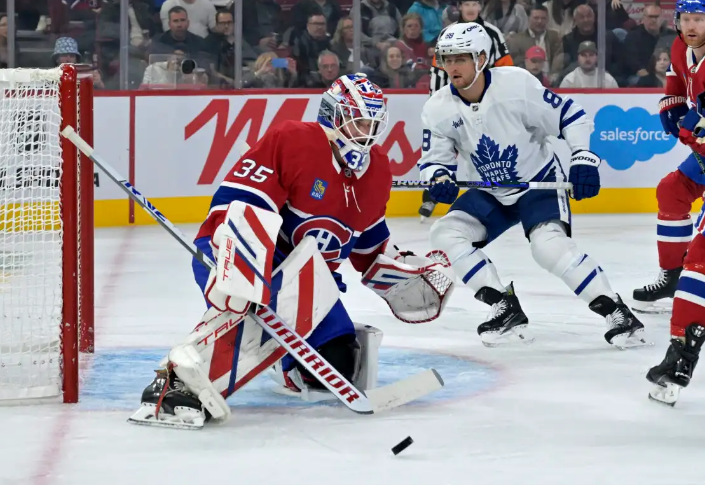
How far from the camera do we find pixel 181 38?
705 centimetres

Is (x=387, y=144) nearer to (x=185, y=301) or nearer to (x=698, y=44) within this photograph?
(x=185, y=301)

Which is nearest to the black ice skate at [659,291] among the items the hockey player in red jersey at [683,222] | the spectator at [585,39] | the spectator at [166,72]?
the hockey player in red jersey at [683,222]

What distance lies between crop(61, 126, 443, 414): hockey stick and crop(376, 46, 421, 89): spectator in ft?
15.1

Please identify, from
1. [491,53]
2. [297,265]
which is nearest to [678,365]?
[297,265]

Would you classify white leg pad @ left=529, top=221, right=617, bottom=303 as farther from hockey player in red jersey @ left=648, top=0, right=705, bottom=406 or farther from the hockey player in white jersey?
hockey player in red jersey @ left=648, top=0, right=705, bottom=406

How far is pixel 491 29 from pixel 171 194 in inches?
75.2

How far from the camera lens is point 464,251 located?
4.05 metres

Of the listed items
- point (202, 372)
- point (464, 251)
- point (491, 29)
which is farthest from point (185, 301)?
point (491, 29)

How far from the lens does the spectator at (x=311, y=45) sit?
24.1ft

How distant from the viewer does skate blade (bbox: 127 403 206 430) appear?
9.25ft

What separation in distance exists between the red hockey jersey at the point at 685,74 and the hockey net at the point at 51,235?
1872mm

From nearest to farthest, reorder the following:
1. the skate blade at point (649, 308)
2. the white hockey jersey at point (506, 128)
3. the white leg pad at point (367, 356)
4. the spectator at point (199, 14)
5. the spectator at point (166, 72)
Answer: the white leg pad at point (367, 356) → the white hockey jersey at point (506, 128) → the skate blade at point (649, 308) → the spectator at point (166, 72) → the spectator at point (199, 14)

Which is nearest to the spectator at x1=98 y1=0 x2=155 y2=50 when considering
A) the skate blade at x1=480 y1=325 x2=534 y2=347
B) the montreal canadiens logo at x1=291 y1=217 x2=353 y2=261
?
the skate blade at x1=480 y1=325 x2=534 y2=347

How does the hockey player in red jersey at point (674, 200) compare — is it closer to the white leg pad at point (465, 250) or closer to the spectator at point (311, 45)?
the white leg pad at point (465, 250)
